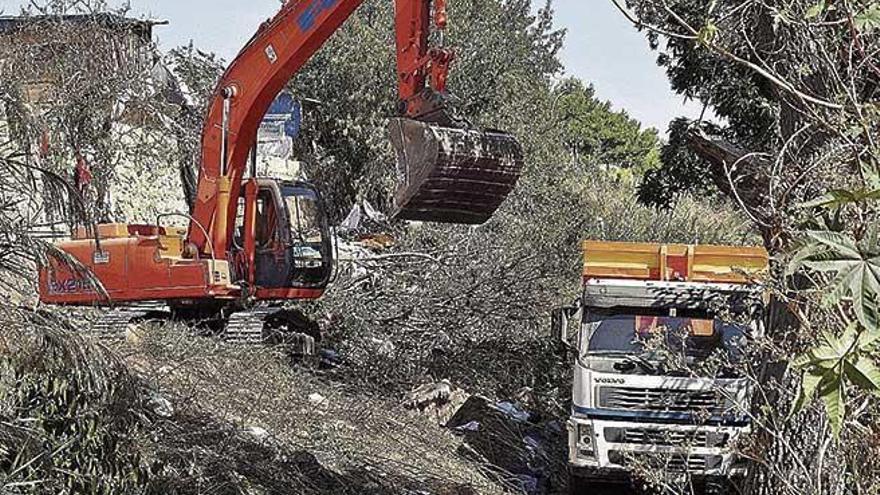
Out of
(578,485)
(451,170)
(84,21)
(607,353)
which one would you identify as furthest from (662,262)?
(84,21)

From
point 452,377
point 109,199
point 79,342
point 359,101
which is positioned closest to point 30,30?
point 109,199

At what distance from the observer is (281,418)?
10.2 m

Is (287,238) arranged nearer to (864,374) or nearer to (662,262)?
(662,262)

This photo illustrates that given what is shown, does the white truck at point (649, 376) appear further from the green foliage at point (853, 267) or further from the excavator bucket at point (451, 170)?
the green foliage at point (853, 267)

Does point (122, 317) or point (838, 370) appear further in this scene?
point (122, 317)

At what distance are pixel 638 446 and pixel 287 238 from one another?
459cm

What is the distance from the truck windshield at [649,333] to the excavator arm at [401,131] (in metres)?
1.59

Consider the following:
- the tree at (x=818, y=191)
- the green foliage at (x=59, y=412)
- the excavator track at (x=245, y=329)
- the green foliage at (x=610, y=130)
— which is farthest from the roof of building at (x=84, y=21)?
the green foliage at (x=610, y=130)

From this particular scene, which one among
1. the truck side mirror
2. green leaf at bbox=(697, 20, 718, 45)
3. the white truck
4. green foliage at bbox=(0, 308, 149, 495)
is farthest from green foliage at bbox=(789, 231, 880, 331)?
the truck side mirror

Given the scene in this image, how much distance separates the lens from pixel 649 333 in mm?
9773

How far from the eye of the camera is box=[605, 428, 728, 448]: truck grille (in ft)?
30.0

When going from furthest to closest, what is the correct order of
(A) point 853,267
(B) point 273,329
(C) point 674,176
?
(C) point 674,176 → (B) point 273,329 → (A) point 853,267

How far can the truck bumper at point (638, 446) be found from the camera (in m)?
9.19

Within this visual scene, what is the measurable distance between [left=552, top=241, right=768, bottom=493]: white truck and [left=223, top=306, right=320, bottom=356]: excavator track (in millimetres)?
3279
